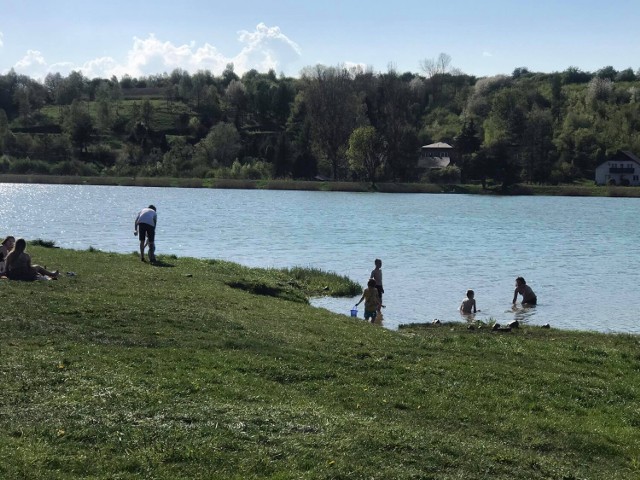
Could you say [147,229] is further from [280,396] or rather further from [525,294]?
[280,396]

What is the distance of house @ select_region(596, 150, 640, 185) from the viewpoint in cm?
15775

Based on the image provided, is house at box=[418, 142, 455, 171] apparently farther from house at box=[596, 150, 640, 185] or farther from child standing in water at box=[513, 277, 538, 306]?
child standing in water at box=[513, 277, 538, 306]

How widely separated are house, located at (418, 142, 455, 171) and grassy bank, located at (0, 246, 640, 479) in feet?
483

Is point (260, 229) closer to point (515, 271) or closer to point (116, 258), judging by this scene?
point (515, 271)

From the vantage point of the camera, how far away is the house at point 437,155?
6594 inches

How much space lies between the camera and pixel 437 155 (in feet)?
579

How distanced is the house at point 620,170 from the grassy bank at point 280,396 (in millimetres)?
144658

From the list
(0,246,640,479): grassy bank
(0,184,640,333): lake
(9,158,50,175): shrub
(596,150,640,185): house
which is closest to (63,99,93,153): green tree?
(9,158,50,175): shrub

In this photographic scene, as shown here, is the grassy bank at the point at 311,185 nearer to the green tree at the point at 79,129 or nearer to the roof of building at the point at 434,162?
the roof of building at the point at 434,162

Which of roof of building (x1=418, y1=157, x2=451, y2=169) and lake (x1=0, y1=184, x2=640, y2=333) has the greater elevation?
roof of building (x1=418, y1=157, x2=451, y2=169)

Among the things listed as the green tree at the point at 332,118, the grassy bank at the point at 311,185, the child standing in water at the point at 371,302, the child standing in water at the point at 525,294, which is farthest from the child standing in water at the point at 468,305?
the green tree at the point at 332,118

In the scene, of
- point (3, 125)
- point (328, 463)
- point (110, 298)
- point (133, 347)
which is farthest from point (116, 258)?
point (3, 125)

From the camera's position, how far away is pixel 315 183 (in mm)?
141500

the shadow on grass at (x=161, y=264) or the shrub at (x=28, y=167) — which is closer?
the shadow on grass at (x=161, y=264)
